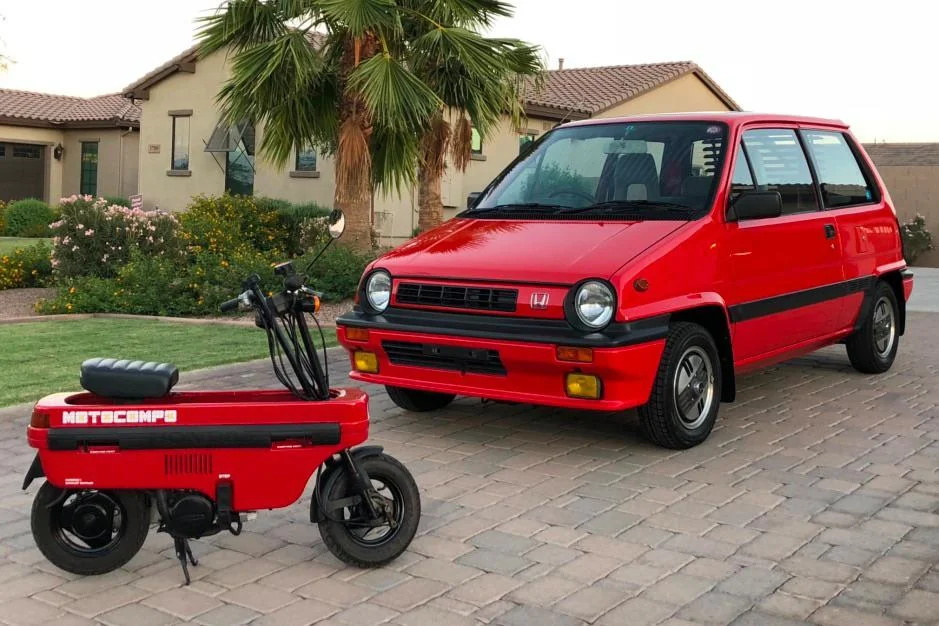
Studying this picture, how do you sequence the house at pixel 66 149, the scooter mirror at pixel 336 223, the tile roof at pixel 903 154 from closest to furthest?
the scooter mirror at pixel 336 223, the tile roof at pixel 903 154, the house at pixel 66 149

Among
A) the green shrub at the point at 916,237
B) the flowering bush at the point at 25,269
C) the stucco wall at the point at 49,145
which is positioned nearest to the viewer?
the flowering bush at the point at 25,269

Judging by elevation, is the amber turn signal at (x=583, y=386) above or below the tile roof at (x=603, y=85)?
below

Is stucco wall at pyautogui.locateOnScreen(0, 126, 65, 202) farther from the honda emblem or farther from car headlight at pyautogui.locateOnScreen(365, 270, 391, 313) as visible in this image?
the honda emblem

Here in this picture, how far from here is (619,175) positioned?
22.1 feet

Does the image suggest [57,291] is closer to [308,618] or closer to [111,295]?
[111,295]

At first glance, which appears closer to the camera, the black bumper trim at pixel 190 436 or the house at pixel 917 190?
the black bumper trim at pixel 190 436

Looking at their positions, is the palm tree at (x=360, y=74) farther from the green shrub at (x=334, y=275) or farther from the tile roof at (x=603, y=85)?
the tile roof at (x=603, y=85)

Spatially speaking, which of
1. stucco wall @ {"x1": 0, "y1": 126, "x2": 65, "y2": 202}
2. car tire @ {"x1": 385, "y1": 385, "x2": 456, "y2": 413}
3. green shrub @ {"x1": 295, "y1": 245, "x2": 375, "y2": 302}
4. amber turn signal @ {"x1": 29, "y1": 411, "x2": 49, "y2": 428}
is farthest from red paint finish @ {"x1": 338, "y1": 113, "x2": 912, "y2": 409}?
stucco wall @ {"x1": 0, "y1": 126, "x2": 65, "y2": 202}

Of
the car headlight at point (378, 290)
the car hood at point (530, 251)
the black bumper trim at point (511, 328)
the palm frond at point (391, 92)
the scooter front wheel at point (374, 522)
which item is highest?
the palm frond at point (391, 92)

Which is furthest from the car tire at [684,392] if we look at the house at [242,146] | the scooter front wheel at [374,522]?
the house at [242,146]

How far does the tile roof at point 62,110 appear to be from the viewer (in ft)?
106

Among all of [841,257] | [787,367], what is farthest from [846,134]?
[787,367]

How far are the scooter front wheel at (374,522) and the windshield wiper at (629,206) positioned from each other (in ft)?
8.58

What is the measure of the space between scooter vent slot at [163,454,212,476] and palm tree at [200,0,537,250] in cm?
954
